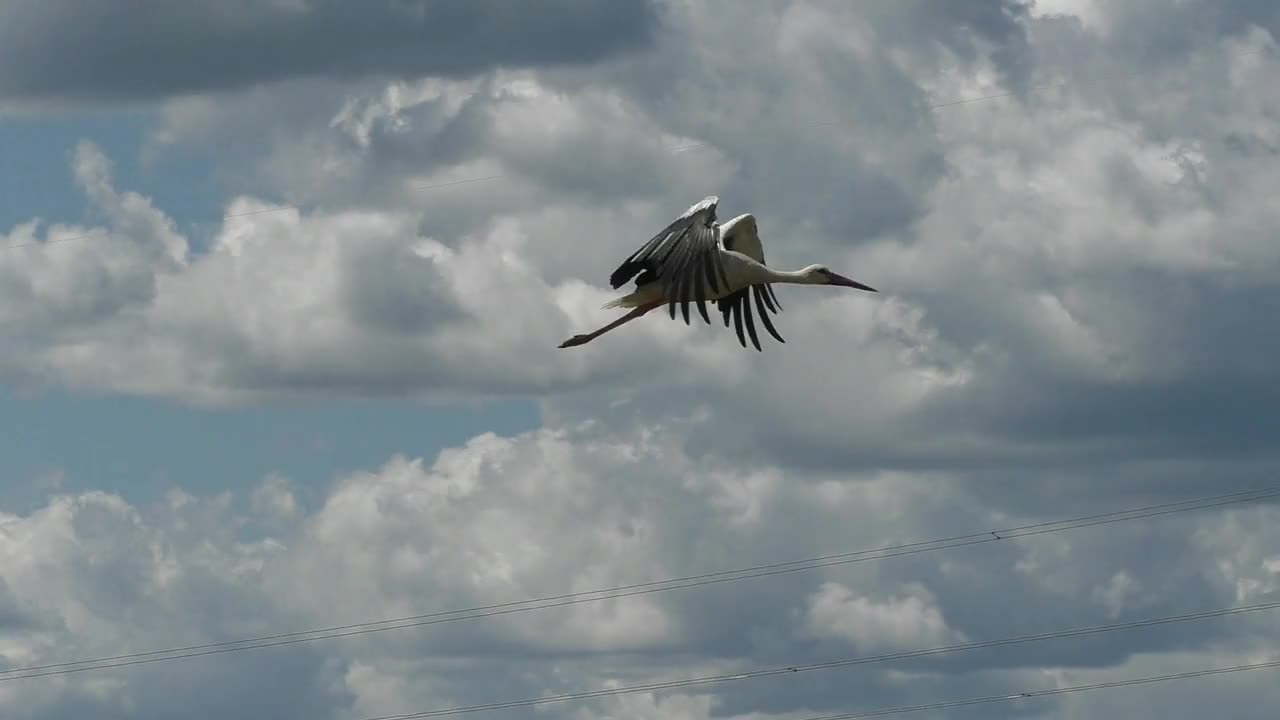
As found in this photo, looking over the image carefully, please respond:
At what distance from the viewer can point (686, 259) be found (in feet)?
199

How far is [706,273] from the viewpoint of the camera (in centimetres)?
6053

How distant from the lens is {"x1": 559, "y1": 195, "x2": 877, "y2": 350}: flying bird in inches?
2387

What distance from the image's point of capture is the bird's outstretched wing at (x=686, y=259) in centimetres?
6047

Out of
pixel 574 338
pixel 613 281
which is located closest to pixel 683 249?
pixel 613 281

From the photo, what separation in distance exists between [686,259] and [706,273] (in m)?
0.57

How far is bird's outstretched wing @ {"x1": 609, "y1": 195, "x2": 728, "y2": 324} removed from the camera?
6047cm

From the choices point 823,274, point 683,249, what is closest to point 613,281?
point 683,249

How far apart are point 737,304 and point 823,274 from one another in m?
3.03

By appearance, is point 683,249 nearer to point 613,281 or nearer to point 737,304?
point 613,281

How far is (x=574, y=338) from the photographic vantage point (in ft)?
219

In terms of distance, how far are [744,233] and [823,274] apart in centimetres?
304

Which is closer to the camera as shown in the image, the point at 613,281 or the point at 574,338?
the point at 613,281

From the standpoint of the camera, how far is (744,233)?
69.4 meters

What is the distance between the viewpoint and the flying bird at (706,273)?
6062cm
